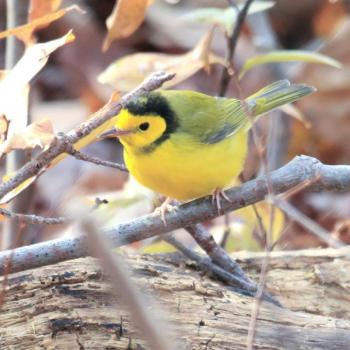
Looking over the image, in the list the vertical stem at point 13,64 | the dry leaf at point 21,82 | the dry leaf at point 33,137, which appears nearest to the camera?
the dry leaf at point 33,137

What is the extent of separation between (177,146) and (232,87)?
10.8ft

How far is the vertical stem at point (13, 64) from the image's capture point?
3365 mm

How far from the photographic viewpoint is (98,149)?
218 inches

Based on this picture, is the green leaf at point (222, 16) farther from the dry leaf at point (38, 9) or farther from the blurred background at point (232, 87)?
the dry leaf at point (38, 9)

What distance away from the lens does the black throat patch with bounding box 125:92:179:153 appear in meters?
2.63

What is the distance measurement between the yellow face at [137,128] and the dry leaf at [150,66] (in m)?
0.31

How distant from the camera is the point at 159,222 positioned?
2180 mm

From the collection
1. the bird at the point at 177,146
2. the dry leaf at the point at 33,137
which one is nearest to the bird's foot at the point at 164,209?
the bird at the point at 177,146

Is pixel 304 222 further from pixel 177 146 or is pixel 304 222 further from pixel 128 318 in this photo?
pixel 177 146

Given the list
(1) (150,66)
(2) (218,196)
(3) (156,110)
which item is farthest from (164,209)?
(1) (150,66)

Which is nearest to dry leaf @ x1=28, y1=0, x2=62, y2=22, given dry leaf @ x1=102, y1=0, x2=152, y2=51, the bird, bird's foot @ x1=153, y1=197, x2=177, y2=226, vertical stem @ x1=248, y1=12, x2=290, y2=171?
dry leaf @ x1=102, y1=0, x2=152, y2=51

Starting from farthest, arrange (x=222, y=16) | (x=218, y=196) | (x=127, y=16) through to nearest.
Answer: (x=222, y=16), (x=127, y=16), (x=218, y=196)

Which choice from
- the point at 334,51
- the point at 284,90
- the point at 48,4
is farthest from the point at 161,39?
the point at 48,4

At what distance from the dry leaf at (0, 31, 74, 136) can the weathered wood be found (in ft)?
1.54
